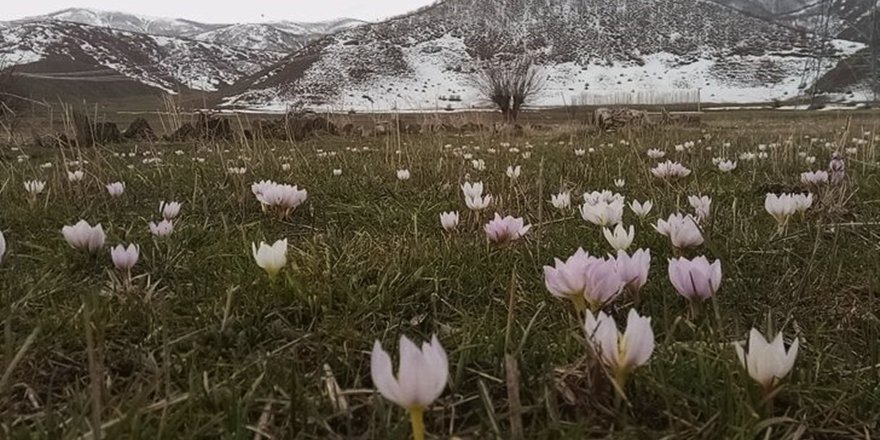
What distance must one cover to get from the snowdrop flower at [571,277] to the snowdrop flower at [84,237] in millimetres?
1575

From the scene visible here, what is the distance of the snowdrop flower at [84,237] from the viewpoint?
81.4 inches

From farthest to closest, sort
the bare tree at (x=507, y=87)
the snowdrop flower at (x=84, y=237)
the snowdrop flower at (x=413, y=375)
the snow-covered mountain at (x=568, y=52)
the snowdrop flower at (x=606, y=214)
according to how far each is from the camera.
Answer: the snow-covered mountain at (x=568, y=52)
the bare tree at (x=507, y=87)
the snowdrop flower at (x=606, y=214)
the snowdrop flower at (x=84, y=237)
the snowdrop flower at (x=413, y=375)

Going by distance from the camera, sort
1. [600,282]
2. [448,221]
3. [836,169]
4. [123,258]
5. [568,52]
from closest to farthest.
→ [600,282], [123,258], [448,221], [836,169], [568,52]

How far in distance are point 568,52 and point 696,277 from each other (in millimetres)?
118008

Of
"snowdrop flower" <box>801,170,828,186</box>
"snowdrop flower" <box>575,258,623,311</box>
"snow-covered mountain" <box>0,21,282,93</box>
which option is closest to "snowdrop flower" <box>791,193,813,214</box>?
"snowdrop flower" <box>801,170,828,186</box>

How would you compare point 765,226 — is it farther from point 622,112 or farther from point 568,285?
point 622,112

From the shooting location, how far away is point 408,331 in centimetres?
167

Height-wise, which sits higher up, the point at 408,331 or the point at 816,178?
the point at 816,178

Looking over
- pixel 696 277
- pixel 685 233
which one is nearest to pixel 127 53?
pixel 685 233

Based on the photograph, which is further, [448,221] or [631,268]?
[448,221]

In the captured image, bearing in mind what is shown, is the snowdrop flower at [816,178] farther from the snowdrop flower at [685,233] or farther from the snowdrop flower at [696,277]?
the snowdrop flower at [696,277]

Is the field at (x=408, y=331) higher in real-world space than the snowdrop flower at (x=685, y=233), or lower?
lower

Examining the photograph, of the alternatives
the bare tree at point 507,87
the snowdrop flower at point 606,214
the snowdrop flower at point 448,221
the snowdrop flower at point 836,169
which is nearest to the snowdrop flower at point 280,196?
the snowdrop flower at point 448,221

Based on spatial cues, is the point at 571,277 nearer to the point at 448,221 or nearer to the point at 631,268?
the point at 631,268
